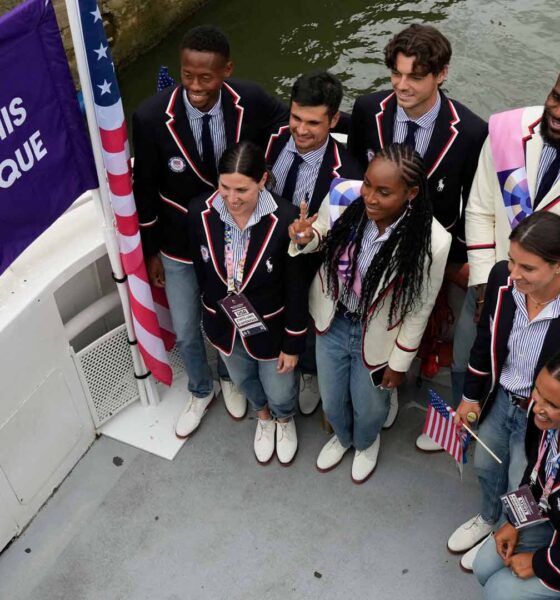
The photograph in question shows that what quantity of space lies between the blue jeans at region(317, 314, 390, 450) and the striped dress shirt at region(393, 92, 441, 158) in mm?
711

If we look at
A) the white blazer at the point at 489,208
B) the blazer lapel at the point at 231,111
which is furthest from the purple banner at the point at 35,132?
the white blazer at the point at 489,208

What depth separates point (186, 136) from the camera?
8.78 ft

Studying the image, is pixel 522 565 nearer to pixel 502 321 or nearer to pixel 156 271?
pixel 502 321

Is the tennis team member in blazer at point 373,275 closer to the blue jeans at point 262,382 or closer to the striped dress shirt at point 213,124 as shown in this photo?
the blue jeans at point 262,382

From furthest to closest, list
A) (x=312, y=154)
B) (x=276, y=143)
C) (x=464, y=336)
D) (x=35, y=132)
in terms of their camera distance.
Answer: (x=464, y=336) → (x=276, y=143) → (x=312, y=154) → (x=35, y=132)

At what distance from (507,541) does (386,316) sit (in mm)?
866

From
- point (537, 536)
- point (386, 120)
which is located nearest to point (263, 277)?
point (386, 120)

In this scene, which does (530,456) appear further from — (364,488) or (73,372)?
(73,372)

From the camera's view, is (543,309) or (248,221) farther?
(248,221)

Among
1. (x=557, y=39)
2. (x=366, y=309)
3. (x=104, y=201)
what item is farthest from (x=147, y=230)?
(x=557, y=39)

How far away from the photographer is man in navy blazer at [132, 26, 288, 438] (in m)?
2.59

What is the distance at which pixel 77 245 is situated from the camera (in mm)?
2891

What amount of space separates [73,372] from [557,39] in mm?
7105

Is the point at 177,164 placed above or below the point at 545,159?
below
